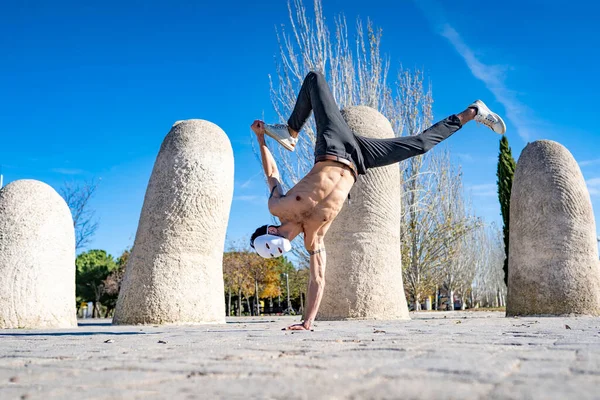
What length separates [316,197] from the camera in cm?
507

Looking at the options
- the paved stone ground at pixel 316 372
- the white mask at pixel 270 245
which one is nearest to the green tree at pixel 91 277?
the white mask at pixel 270 245

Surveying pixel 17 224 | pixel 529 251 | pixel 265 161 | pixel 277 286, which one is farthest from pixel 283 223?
pixel 277 286

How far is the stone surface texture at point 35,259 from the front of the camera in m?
7.96

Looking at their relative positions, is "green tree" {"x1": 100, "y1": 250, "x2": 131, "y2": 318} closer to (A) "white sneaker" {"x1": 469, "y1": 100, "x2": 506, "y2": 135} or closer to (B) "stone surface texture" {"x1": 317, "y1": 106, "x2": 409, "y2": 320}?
(B) "stone surface texture" {"x1": 317, "y1": 106, "x2": 409, "y2": 320}

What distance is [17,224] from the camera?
26.9 feet

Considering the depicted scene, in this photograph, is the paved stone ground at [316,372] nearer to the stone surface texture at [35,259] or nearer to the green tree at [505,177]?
the stone surface texture at [35,259]

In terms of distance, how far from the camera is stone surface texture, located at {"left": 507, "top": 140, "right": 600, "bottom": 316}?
984cm

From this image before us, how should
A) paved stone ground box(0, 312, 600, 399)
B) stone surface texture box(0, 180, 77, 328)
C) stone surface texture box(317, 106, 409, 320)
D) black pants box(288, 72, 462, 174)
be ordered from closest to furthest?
paved stone ground box(0, 312, 600, 399)
black pants box(288, 72, 462, 174)
stone surface texture box(0, 180, 77, 328)
stone surface texture box(317, 106, 409, 320)

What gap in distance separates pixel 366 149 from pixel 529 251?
6.33m

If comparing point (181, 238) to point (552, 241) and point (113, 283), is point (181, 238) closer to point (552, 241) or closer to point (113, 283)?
point (552, 241)

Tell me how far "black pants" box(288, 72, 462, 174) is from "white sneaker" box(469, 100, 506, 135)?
0.88 m

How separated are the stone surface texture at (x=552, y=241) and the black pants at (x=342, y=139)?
18.3ft

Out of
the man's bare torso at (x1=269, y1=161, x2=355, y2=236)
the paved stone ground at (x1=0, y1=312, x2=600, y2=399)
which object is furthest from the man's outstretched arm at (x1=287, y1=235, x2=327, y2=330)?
the paved stone ground at (x1=0, y1=312, x2=600, y2=399)

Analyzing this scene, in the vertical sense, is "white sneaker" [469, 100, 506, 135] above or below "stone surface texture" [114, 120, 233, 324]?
above
